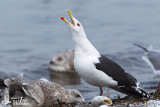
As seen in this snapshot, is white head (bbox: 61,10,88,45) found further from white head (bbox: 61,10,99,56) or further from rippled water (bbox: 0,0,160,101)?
rippled water (bbox: 0,0,160,101)

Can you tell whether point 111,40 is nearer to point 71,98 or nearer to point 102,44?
point 102,44

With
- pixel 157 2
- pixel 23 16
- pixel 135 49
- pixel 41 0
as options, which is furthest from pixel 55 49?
pixel 157 2

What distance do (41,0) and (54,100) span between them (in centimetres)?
1385

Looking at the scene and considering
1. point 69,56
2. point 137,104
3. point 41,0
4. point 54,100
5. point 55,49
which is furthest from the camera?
point 41,0

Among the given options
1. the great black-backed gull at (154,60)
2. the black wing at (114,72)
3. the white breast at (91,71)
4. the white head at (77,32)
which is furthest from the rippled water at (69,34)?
the white head at (77,32)

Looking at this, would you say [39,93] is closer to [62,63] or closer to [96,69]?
[96,69]

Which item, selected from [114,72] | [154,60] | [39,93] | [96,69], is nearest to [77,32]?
[96,69]

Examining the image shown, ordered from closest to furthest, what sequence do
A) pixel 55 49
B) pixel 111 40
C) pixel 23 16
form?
pixel 55 49
pixel 111 40
pixel 23 16

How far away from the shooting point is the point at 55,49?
1426 cm

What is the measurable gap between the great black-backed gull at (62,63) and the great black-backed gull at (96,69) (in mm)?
4776

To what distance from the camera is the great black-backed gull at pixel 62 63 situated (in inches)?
476

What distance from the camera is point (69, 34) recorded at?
52.0 ft

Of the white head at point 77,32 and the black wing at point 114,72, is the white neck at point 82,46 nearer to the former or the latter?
the white head at point 77,32

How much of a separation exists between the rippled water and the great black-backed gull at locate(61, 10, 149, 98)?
1462mm
